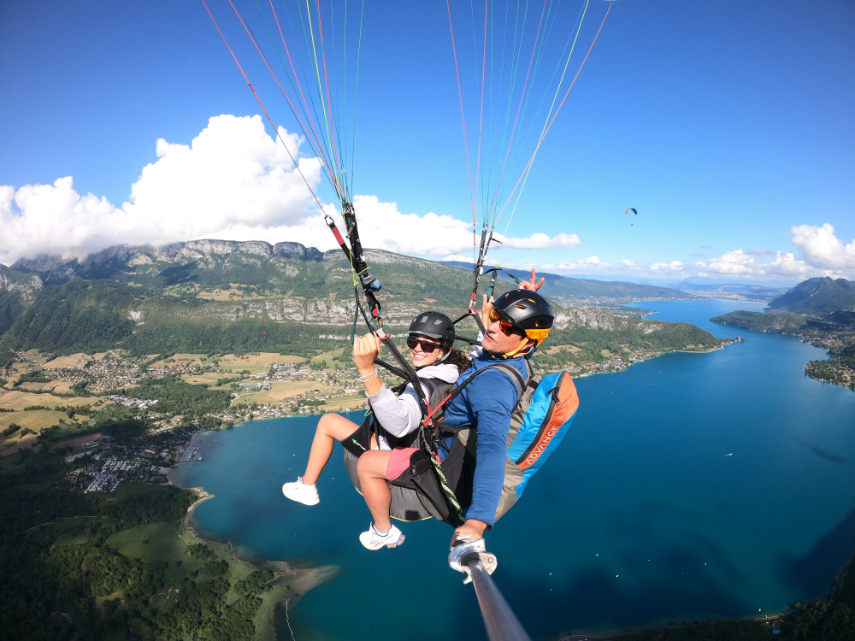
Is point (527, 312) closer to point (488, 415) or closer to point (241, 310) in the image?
point (488, 415)

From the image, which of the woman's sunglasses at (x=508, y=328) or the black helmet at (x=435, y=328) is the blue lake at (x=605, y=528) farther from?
the woman's sunglasses at (x=508, y=328)

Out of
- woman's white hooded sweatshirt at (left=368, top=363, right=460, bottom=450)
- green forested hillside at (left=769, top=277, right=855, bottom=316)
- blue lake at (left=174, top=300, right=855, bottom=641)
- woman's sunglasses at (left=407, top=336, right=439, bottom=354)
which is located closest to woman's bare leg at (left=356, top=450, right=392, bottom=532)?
woman's white hooded sweatshirt at (left=368, top=363, right=460, bottom=450)

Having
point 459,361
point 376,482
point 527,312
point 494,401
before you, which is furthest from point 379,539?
point 527,312

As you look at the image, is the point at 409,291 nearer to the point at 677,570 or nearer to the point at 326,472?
the point at 326,472

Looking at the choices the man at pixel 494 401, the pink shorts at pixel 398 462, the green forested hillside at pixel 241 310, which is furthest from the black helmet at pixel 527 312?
the green forested hillside at pixel 241 310

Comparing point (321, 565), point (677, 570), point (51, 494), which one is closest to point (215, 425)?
point (51, 494)
